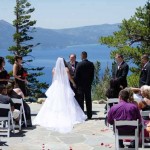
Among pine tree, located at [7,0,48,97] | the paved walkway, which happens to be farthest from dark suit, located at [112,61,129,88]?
pine tree, located at [7,0,48,97]

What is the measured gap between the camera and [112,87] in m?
11.7

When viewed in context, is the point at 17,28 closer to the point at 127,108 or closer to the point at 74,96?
the point at 74,96

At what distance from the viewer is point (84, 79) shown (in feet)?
40.2

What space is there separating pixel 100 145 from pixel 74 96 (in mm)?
3592

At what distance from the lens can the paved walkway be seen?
29.9ft

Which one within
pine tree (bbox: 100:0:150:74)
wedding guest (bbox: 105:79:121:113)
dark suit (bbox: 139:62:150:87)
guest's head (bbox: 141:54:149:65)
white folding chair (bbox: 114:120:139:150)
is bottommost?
white folding chair (bbox: 114:120:139:150)

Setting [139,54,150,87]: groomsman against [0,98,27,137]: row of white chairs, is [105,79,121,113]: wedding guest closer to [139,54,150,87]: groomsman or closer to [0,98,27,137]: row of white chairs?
[139,54,150,87]: groomsman

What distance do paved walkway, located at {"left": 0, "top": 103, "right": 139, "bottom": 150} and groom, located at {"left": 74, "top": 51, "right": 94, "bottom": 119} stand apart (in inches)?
35.7

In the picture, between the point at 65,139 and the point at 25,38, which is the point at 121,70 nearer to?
the point at 65,139

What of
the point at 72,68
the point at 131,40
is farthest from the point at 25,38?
the point at 72,68

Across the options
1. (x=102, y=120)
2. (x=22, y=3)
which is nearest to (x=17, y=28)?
(x=22, y=3)

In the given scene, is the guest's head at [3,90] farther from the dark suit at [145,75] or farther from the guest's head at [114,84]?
the dark suit at [145,75]

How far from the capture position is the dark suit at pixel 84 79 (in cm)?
1204

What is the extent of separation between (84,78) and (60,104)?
964 mm
